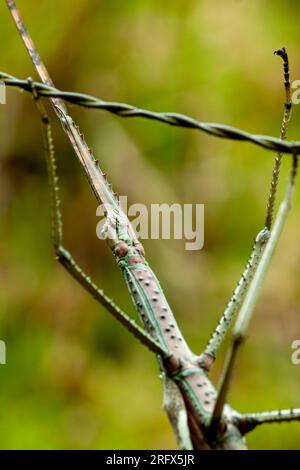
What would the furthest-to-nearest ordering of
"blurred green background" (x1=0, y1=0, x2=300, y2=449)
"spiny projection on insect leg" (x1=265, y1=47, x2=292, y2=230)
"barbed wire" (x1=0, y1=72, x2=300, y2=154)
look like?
1. "blurred green background" (x1=0, y1=0, x2=300, y2=449)
2. "spiny projection on insect leg" (x1=265, y1=47, x2=292, y2=230)
3. "barbed wire" (x1=0, y1=72, x2=300, y2=154)

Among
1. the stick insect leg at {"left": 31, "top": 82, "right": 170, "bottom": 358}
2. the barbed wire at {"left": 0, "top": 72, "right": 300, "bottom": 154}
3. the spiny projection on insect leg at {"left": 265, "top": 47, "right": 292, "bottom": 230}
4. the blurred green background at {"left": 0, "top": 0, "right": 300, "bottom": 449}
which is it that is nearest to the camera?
the barbed wire at {"left": 0, "top": 72, "right": 300, "bottom": 154}

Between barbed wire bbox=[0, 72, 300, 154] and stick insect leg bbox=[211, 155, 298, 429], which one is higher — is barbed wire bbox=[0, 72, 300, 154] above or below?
above

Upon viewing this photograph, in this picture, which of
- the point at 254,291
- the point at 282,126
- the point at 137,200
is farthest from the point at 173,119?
the point at 137,200

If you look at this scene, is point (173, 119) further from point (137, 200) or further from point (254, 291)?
point (137, 200)

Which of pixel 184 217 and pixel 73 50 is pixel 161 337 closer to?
pixel 184 217

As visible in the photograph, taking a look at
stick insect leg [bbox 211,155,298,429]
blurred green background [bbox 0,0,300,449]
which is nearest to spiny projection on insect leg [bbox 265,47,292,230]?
stick insect leg [bbox 211,155,298,429]

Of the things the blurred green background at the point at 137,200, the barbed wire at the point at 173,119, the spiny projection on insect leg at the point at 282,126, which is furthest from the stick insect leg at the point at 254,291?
the blurred green background at the point at 137,200

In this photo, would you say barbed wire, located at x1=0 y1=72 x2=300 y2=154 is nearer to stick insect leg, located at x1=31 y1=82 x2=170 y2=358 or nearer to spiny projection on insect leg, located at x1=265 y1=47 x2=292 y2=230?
stick insect leg, located at x1=31 y1=82 x2=170 y2=358

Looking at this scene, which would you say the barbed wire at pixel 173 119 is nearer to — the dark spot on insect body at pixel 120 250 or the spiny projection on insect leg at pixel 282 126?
the spiny projection on insect leg at pixel 282 126
